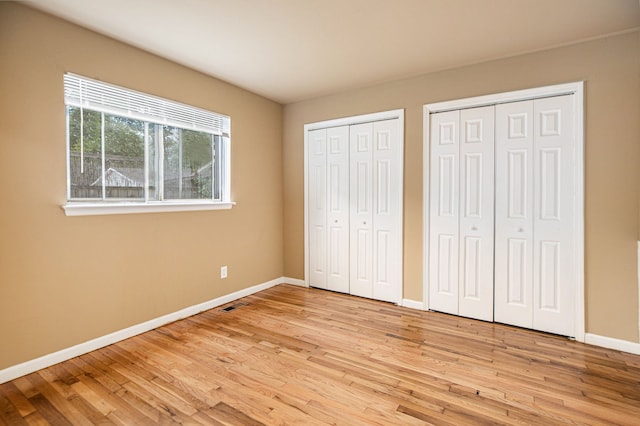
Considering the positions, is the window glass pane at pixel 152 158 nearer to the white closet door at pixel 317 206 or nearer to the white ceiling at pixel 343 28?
the white ceiling at pixel 343 28

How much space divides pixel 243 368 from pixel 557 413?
6.55ft

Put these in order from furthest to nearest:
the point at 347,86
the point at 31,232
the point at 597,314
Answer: the point at 347,86 < the point at 597,314 < the point at 31,232

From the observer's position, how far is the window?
2584 millimetres

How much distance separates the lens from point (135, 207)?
9.45 feet

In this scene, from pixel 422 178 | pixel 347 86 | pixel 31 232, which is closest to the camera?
pixel 31 232

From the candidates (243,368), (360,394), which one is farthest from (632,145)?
(243,368)

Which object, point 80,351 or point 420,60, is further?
point 420,60

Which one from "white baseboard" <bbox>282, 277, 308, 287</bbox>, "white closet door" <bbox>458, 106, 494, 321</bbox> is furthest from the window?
"white closet door" <bbox>458, 106, 494, 321</bbox>

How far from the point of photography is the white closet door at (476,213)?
321 cm

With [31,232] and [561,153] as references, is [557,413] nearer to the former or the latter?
[561,153]

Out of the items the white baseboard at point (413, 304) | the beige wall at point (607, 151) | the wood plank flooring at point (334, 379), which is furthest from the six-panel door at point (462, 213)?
the beige wall at point (607, 151)

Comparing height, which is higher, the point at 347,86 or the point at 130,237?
the point at 347,86

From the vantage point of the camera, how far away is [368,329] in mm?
3080

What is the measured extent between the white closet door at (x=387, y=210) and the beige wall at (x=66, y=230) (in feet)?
6.02
